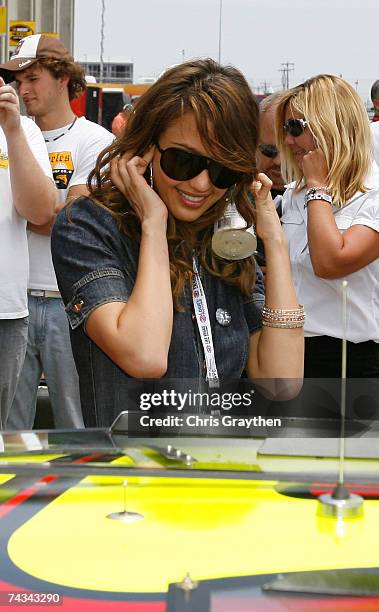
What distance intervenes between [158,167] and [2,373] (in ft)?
5.67

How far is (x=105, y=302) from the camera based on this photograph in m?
2.05

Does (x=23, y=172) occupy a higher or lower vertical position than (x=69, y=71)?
lower

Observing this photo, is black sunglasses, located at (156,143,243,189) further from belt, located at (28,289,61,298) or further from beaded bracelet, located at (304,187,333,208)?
belt, located at (28,289,61,298)

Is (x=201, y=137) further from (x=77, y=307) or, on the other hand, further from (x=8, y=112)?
(x=8, y=112)

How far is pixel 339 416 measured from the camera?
1397 millimetres

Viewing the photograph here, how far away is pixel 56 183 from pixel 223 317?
210 cm

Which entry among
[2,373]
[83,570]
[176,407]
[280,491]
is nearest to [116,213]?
[176,407]

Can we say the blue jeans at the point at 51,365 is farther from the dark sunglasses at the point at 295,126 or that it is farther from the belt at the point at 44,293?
the dark sunglasses at the point at 295,126

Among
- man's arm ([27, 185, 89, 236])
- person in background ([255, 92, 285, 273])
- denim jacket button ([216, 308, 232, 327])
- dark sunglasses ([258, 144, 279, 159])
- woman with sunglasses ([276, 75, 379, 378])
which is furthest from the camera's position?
dark sunglasses ([258, 144, 279, 159])

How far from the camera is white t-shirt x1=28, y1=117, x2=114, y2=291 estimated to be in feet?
13.2

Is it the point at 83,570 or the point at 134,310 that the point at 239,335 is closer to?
the point at 134,310

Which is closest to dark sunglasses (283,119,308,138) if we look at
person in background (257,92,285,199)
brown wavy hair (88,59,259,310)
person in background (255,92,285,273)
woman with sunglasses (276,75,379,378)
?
woman with sunglasses (276,75,379,378)

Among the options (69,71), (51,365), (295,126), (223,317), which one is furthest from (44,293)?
(223,317)

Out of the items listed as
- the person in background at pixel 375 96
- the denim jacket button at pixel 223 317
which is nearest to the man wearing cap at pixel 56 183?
the denim jacket button at pixel 223 317
